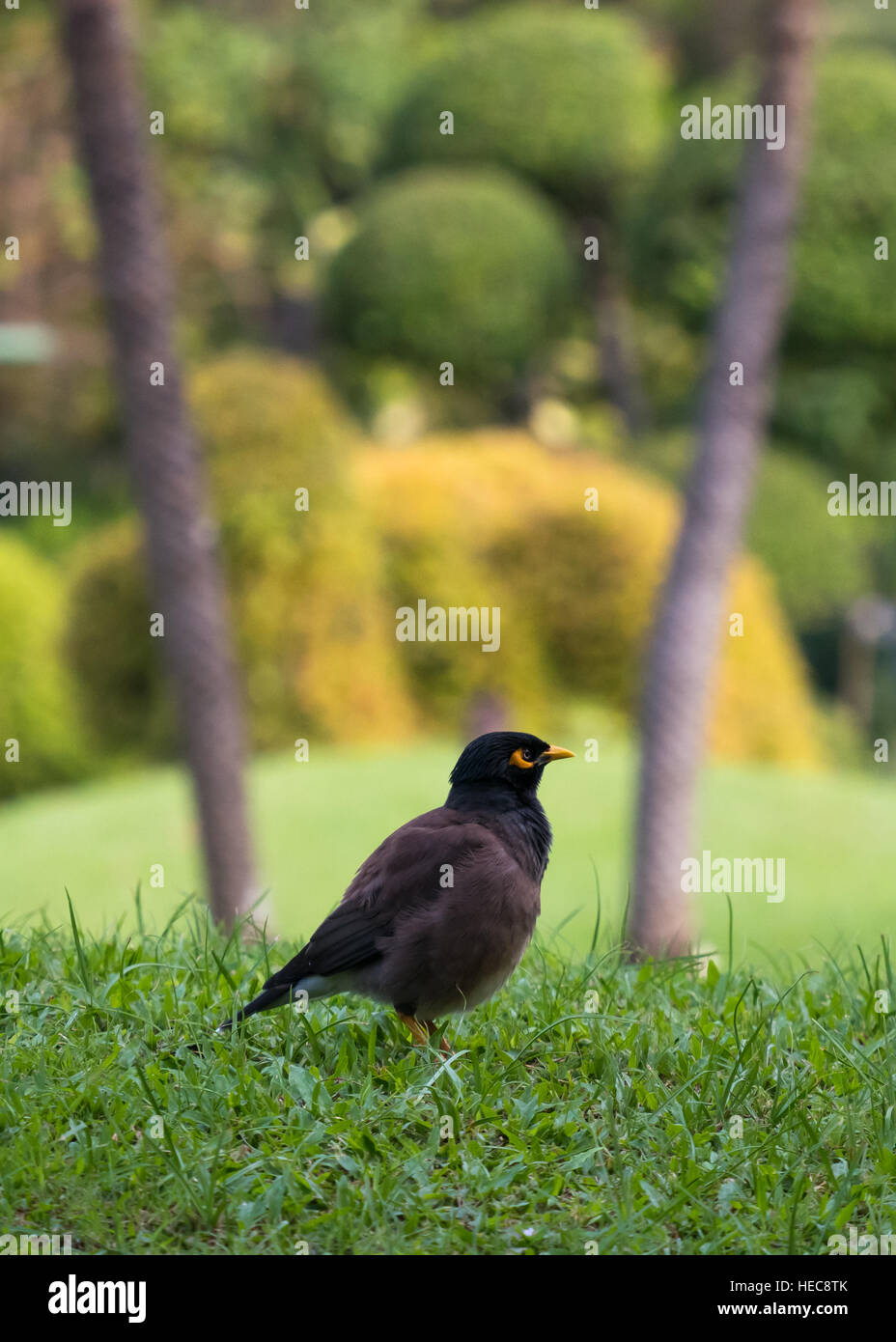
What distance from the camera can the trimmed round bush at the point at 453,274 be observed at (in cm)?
1895

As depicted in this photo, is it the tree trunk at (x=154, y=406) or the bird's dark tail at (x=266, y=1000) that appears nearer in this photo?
the bird's dark tail at (x=266, y=1000)

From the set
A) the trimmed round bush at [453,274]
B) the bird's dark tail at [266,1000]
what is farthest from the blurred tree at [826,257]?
the bird's dark tail at [266,1000]

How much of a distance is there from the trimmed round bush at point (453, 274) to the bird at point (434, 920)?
1617 centimetres

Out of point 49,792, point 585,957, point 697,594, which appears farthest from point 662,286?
point 585,957

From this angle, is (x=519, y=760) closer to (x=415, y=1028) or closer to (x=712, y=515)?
(x=415, y=1028)

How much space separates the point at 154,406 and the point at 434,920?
5.17 meters

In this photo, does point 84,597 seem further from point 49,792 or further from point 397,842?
point 397,842

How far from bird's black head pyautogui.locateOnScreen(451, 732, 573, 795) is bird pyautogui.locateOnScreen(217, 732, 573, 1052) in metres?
0.01

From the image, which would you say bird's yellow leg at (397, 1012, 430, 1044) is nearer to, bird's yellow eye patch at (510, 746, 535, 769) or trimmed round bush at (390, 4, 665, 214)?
bird's yellow eye patch at (510, 746, 535, 769)

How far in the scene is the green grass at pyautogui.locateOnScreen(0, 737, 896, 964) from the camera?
35.2 feet

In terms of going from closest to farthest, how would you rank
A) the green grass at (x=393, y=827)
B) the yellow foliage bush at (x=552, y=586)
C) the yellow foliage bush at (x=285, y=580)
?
the green grass at (x=393, y=827)
the yellow foliage bush at (x=285, y=580)
the yellow foliage bush at (x=552, y=586)

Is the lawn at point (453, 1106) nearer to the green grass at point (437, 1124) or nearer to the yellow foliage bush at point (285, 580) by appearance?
the green grass at point (437, 1124)

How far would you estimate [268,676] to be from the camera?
13.7m

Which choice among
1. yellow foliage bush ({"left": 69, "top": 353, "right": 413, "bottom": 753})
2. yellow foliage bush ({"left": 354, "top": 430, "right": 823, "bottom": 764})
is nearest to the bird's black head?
yellow foliage bush ({"left": 69, "top": 353, "right": 413, "bottom": 753})
